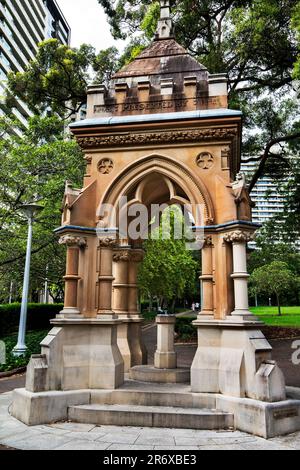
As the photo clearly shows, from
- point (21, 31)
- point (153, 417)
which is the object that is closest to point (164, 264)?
point (153, 417)

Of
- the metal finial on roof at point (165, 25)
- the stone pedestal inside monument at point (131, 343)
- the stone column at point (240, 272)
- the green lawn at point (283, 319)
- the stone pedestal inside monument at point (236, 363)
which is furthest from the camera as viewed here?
the green lawn at point (283, 319)

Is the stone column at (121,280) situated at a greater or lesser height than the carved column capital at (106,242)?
lesser

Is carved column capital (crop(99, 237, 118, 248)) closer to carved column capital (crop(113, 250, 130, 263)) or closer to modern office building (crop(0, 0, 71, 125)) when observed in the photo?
carved column capital (crop(113, 250, 130, 263))

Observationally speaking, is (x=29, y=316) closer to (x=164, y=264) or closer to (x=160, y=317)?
(x=164, y=264)

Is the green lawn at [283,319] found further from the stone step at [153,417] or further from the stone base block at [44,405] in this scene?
the stone base block at [44,405]

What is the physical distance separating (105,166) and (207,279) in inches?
122

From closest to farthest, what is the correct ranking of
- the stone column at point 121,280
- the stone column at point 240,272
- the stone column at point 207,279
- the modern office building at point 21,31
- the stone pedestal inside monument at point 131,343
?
the stone column at point 240,272 < the stone column at point 207,279 < the stone pedestal inside monument at point 131,343 < the stone column at point 121,280 < the modern office building at point 21,31

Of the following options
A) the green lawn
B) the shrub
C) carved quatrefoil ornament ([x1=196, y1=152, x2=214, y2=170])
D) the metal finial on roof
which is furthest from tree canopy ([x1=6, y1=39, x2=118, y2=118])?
the green lawn

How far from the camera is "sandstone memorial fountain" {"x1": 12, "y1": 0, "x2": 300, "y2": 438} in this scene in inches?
243

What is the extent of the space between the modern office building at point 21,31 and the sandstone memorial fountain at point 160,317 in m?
41.5

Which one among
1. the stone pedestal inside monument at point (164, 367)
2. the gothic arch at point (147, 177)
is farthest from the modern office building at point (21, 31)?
the stone pedestal inside monument at point (164, 367)

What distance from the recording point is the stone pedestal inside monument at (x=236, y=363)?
601cm

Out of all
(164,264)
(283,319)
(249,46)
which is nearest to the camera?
(249,46)

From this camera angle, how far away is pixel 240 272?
22.1ft
